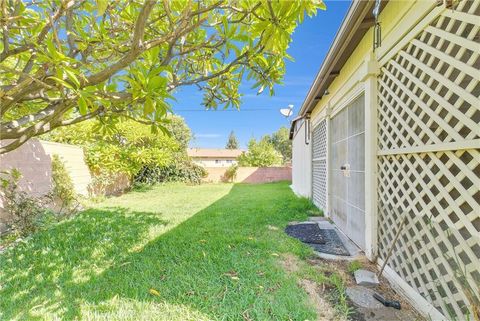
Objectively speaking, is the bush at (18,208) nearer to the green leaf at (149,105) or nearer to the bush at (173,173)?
the green leaf at (149,105)

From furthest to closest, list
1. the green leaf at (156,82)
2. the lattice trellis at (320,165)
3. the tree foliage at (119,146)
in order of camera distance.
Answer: the tree foliage at (119,146)
the lattice trellis at (320,165)
the green leaf at (156,82)

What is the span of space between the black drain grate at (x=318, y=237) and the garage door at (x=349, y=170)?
264mm

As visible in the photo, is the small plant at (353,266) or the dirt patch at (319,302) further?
the small plant at (353,266)

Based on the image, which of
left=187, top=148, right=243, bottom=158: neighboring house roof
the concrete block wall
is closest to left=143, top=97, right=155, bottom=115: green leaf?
the concrete block wall

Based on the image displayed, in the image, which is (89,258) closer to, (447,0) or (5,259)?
(5,259)

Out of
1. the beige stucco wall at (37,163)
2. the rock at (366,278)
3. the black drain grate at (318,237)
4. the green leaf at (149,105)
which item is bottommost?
the black drain grate at (318,237)

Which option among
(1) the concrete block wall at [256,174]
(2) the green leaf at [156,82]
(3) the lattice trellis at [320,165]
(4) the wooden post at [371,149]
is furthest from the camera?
(1) the concrete block wall at [256,174]

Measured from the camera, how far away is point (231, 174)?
16.7 m

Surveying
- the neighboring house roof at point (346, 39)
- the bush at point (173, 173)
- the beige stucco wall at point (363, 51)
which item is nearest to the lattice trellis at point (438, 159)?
the beige stucco wall at point (363, 51)

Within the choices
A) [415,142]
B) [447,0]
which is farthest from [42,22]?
[415,142]

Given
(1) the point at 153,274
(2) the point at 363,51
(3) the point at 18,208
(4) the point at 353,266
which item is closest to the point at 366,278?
(4) the point at 353,266

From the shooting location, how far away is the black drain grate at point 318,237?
3.63 metres

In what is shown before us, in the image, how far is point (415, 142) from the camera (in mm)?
2275

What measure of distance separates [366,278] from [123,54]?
12.2 ft
